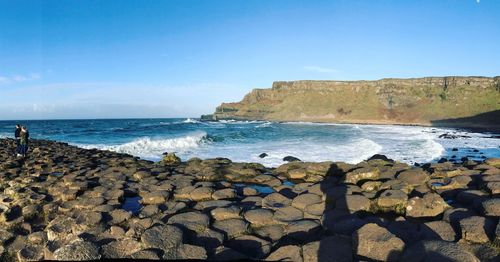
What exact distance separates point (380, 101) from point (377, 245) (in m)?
140

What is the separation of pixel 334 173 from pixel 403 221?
5856 millimetres

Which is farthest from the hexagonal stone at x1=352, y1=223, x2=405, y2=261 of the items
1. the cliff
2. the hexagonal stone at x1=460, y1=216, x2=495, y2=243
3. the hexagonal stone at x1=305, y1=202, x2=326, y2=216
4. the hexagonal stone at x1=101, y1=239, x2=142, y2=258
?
the cliff

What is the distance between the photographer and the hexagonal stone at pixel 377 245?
16.3 feet

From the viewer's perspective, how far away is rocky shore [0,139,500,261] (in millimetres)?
5355

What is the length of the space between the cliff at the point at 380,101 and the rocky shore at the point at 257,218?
97956 mm

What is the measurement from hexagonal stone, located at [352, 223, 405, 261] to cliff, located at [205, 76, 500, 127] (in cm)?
10175

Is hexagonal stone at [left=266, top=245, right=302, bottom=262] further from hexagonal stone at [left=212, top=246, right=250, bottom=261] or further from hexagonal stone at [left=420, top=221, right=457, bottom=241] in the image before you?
hexagonal stone at [left=420, top=221, right=457, bottom=241]

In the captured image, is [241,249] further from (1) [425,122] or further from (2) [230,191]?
(1) [425,122]

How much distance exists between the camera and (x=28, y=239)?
6527mm

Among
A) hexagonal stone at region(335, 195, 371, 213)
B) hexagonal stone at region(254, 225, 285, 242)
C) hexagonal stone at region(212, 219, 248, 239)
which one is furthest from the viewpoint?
hexagonal stone at region(335, 195, 371, 213)

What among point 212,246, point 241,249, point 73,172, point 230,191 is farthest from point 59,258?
point 73,172

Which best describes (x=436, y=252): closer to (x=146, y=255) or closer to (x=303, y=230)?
(x=303, y=230)

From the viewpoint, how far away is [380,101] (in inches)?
5325

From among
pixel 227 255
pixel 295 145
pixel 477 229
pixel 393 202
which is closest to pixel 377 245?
pixel 477 229
